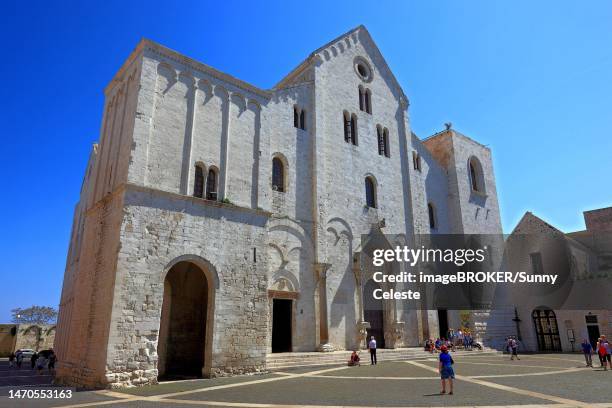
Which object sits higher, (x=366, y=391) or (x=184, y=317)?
(x=184, y=317)

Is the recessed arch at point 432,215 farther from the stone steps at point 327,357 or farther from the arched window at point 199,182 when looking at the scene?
the arched window at point 199,182

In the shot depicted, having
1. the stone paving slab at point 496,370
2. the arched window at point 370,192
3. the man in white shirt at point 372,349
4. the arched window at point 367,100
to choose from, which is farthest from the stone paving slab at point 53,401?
the arched window at point 367,100

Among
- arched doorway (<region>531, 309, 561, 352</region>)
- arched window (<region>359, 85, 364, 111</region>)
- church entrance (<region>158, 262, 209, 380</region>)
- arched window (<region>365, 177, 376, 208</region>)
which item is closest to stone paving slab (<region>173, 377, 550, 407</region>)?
church entrance (<region>158, 262, 209, 380</region>)

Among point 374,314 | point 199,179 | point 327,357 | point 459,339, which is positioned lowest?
point 327,357

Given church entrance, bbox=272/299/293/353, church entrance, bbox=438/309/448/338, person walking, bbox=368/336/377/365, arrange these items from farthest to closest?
church entrance, bbox=438/309/448/338 < church entrance, bbox=272/299/293/353 < person walking, bbox=368/336/377/365

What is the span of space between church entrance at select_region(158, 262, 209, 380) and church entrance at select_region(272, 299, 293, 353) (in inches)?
124

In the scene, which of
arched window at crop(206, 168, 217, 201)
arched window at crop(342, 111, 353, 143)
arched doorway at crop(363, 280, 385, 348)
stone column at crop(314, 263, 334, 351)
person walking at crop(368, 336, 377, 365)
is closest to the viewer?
arched window at crop(206, 168, 217, 201)

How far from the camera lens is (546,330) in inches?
1144

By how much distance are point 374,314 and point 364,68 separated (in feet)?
52.3

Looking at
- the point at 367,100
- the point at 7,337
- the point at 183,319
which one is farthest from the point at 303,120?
the point at 7,337

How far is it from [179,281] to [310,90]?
12.7m

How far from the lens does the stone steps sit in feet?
55.7

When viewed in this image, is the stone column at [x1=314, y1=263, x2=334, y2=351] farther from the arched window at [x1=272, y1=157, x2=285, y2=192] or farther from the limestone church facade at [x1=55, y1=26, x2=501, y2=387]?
the arched window at [x1=272, y1=157, x2=285, y2=192]

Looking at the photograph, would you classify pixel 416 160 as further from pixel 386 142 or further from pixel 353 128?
pixel 353 128
